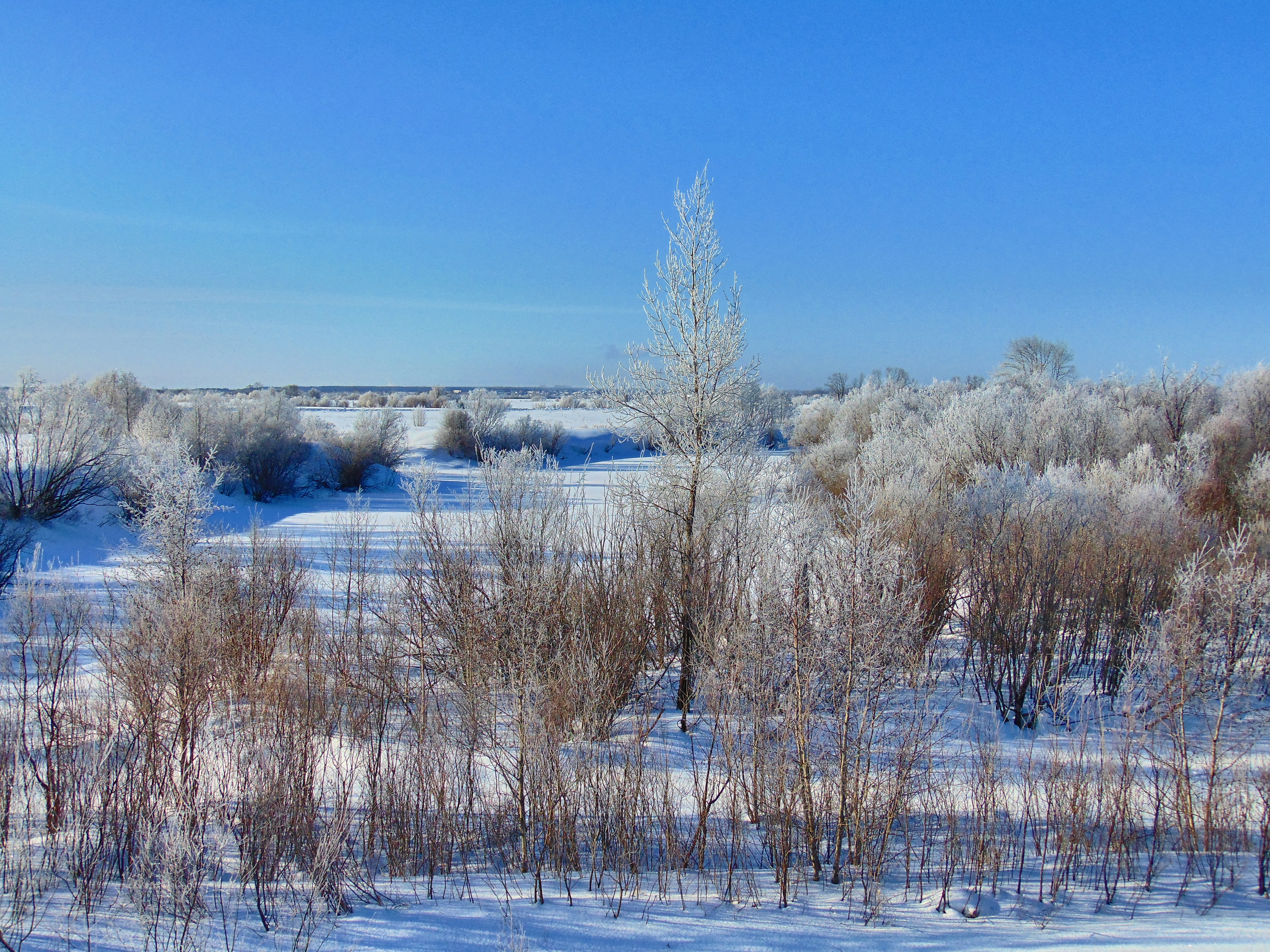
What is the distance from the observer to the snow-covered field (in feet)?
11.8

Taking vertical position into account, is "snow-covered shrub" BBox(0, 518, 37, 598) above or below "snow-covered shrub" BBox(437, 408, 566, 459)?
below

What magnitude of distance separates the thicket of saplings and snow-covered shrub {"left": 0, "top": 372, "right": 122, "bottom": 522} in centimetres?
959

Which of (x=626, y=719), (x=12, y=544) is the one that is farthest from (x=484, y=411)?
(x=626, y=719)

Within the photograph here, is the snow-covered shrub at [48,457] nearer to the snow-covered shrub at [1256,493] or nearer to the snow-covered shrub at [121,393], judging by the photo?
the snow-covered shrub at [121,393]

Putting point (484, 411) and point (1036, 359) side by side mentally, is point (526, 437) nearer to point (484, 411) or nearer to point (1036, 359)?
point (484, 411)

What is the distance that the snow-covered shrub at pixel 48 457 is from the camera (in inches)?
598

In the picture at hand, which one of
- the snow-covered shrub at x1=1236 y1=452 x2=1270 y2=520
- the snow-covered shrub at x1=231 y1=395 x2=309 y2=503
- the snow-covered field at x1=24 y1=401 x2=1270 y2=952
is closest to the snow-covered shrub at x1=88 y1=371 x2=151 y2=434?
the snow-covered shrub at x1=231 y1=395 x2=309 y2=503

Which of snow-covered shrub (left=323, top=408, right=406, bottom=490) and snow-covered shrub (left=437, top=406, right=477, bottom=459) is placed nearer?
snow-covered shrub (left=323, top=408, right=406, bottom=490)

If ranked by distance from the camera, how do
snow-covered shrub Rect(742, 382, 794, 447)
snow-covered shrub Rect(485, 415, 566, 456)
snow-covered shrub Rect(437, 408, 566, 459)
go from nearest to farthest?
snow-covered shrub Rect(742, 382, 794, 447), snow-covered shrub Rect(437, 408, 566, 459), snow-covered shrub Rect(485, 415, 566, 456)

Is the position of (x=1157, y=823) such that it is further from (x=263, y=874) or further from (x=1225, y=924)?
(x=263, y=874)

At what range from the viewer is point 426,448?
34781 mm

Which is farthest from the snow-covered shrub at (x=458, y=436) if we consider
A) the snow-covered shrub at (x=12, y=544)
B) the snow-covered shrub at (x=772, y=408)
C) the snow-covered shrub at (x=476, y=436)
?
the snow-covered shrub at (x=12, y=544)

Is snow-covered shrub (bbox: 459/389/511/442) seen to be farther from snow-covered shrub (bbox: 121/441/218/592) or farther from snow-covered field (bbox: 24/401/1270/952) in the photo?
snow-covered field (bbox: 24/401/1270/952)

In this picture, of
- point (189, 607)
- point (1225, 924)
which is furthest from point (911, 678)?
point (189, 607)
